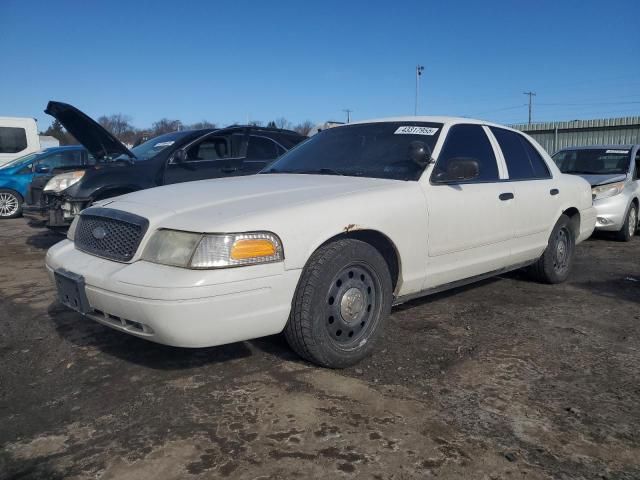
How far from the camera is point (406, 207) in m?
3.30

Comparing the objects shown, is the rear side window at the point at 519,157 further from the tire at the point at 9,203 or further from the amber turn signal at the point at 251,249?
the tire at the point at 9,203

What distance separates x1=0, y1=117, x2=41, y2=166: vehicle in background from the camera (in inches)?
569

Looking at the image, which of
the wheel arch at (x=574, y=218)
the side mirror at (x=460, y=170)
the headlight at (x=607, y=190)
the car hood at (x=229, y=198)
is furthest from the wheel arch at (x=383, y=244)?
the headlight at (x=607, y=190)

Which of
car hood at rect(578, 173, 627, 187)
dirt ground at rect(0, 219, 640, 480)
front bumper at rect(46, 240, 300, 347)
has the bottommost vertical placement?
dirt ground at rect(0, 219, 640, 480)

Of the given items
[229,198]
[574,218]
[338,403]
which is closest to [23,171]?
[229,198]

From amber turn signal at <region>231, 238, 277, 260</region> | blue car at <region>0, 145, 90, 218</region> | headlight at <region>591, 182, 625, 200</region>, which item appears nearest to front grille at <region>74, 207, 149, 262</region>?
amber turn signal at <region>231, 238, 277, 260</region>

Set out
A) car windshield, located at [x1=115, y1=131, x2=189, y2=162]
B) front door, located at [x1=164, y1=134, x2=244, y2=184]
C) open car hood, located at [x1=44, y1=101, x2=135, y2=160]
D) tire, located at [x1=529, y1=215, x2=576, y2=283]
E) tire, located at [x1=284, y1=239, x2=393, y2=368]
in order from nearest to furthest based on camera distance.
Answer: tire, located at [x1=284, y1=239, x2=393, y2=368] < tire, located at [x1=529, y1=215, x2=576, y2=283] < open car hood, located at [x1=44, y1=101, x2=135, y2=160] < front door, located at [x1=164, y1=134, x2=244, y2=184] < car windshield, located at [x1=115, y1=131, x2=189, y2=162]

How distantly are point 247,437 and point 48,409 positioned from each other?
1.08 m

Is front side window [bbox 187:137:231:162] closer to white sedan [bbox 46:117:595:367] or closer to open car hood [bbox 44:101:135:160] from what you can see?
open car hood [bbox 44:101:135:160]

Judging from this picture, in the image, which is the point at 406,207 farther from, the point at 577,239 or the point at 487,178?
the point at 577,239

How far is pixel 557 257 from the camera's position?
510 centimetres

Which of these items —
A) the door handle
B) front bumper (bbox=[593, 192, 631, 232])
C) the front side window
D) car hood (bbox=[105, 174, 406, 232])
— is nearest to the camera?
car hood (bbox=[105, 174, 406, 232])

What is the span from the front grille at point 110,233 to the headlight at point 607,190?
724 centimetres

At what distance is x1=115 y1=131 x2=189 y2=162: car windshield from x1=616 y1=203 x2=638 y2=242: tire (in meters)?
6.62
